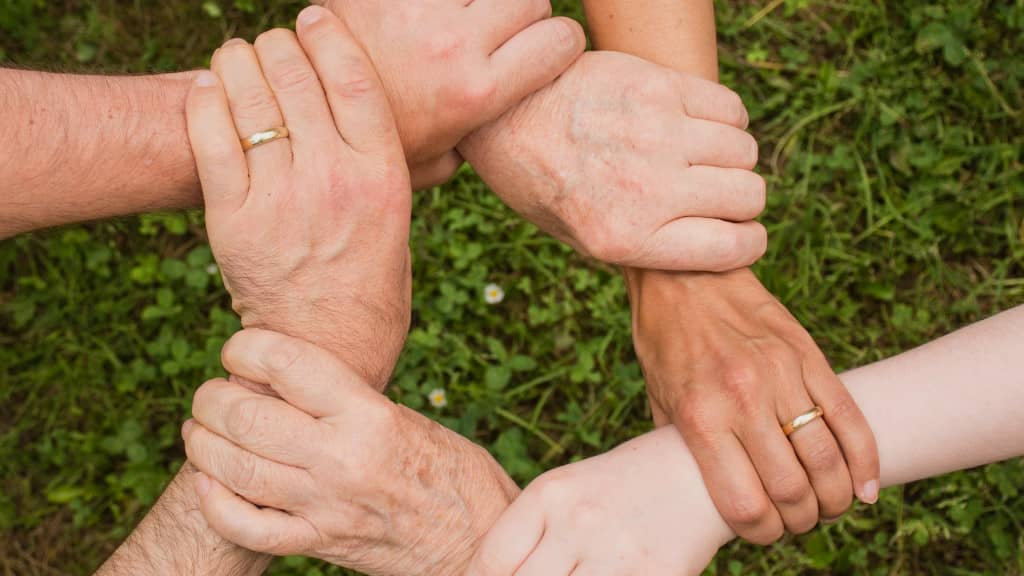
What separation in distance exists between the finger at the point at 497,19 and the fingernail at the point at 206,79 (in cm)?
61

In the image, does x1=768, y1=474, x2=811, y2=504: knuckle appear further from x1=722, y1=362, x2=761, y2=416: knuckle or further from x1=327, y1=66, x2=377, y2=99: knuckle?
x1=327, y1=66, x2=377, y2=99: knuckle

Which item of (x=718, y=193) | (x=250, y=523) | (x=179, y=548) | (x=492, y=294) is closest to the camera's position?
(x=250, y=523)

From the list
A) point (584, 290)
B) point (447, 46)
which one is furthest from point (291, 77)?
point (584, 290)

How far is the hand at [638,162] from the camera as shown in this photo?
2.27m

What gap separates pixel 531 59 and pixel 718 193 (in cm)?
59

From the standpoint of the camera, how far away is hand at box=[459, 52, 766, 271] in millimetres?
2266

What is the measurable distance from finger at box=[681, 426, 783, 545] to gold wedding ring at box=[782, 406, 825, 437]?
11 cm

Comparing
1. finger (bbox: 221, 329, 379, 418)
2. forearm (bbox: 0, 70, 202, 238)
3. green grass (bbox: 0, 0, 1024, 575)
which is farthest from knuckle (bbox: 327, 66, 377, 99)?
green grass (bbox: 0, 0, 1024, 575)

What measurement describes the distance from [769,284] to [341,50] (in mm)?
1825

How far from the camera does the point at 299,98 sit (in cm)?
201

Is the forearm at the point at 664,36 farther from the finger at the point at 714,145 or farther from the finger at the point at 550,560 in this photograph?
the finger at the point at 550,560

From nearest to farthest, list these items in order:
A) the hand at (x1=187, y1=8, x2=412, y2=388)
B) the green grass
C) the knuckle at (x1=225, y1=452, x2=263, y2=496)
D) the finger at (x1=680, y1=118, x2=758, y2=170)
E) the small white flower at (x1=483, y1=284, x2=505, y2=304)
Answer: the knuckle at (x1=225, y1=452, x2=263, y2=496), the hand at (x1=187, y1=8, x2=412, y2=388), the finger at (x1=680, y1=118, x2=758, y2=170), the green grass, the small white flower at (x1=483, y1=284, x2=505, y2=304)

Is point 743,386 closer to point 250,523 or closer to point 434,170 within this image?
point 434,170

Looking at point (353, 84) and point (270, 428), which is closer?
point (270, 428)
